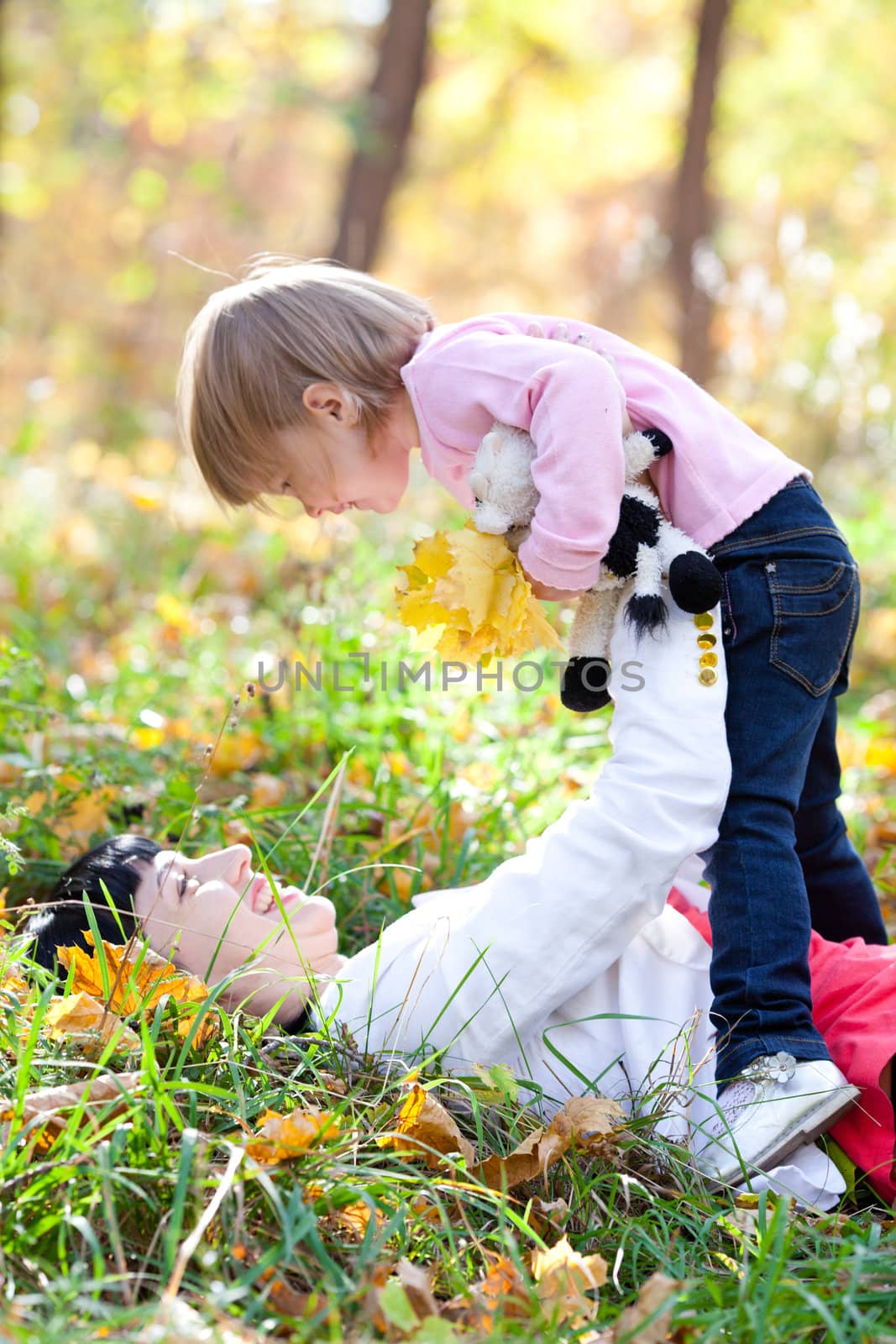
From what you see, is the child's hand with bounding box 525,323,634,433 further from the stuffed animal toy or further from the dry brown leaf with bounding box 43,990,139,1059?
the dry brown leaf with bounding box 43,990,139,1059

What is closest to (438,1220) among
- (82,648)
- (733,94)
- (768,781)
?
(768,781)

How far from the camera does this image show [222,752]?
9.78 ft

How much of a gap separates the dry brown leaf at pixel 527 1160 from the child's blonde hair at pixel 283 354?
124cm

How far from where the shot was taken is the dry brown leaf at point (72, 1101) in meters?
1.41

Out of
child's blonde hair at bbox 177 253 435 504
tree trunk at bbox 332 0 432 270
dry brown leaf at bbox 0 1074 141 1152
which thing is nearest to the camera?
dry brown leaf at bbox 0 1074 141 1152

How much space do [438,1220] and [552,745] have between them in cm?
163

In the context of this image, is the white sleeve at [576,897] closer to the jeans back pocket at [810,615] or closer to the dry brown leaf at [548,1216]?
the jeans back pocket at [810,615]

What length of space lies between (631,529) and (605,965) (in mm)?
705

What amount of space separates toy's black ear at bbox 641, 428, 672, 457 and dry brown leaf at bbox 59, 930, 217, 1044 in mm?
1125

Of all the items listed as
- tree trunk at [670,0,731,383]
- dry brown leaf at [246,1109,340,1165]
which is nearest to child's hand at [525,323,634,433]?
dry brown leaf at [246,1109,340,1165]

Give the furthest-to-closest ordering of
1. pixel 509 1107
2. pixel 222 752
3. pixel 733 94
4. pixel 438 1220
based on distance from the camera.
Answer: pixel 733 94 → pixel 222 752 → pixel 509 1107 → pixel 438 1220

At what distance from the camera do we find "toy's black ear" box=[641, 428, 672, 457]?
194 centimetres

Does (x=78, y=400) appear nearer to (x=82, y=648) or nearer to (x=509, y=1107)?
(x=82, y=648)

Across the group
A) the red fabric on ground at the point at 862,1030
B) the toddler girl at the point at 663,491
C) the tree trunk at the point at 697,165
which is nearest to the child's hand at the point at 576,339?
the toddler girl at the point at 663,491
